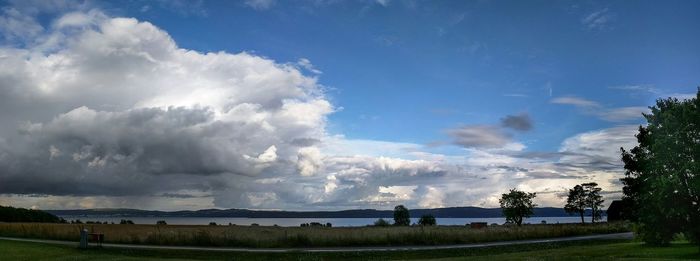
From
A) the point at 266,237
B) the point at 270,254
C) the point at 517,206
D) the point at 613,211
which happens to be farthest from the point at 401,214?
the point at 270,254

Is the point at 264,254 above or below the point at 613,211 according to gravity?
above

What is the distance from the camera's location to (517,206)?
108 metres

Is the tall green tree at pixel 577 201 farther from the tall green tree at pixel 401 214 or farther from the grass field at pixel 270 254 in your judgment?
the grass field at pixel 270 254

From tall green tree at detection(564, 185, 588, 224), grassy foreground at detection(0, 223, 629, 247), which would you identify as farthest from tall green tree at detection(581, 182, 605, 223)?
grassy foreground at detection(0, 223, 629, 247)

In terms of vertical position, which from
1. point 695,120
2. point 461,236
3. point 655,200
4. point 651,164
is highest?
point 695,120

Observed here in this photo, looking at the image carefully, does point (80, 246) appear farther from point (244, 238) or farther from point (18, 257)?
point (244, 238)

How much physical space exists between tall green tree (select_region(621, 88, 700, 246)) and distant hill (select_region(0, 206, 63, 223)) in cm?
12115

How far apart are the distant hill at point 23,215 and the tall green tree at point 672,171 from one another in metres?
121

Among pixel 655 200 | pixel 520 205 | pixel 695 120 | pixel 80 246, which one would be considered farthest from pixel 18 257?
pixel 520 205

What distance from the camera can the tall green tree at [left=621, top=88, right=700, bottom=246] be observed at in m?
28.9

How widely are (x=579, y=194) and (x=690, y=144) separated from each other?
11202 centimetres

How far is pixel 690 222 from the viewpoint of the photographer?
29938mm

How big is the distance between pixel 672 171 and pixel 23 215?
136261mm

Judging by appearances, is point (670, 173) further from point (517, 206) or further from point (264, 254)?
point (517, 206)
